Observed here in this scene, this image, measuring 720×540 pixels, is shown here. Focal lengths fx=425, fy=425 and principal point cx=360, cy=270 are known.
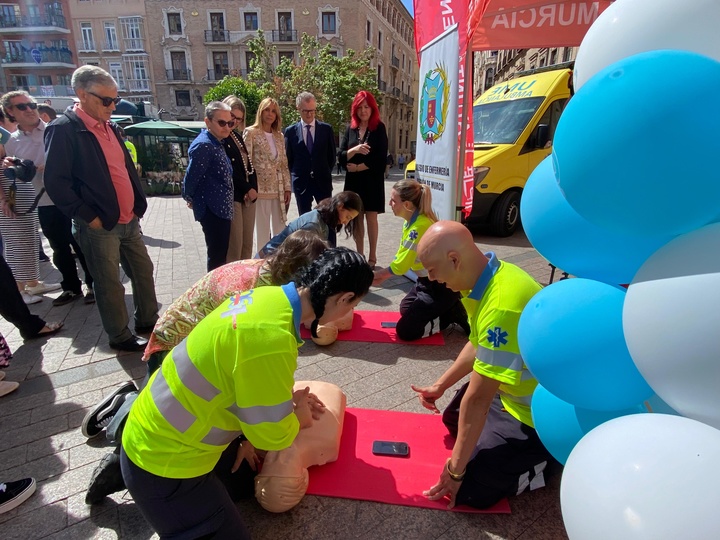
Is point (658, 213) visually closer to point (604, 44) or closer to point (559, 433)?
point (604, 44)

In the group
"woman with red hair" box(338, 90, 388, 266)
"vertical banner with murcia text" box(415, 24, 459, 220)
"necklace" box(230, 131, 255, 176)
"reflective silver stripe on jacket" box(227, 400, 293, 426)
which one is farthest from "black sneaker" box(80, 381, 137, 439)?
"woman with red hair" box(338, 90, 388, 266)

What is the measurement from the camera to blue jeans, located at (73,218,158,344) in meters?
3.15

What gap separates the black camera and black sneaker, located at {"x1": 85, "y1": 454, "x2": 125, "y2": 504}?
3.19m

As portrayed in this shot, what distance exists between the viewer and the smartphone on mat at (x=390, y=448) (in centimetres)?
227

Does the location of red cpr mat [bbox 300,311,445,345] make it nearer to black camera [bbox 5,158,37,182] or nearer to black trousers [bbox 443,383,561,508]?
black trousers [bbox 443,383,561,508]

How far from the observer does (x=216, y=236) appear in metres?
4.06

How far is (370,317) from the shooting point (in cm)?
411

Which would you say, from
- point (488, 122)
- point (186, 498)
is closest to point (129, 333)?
point (186, 498)

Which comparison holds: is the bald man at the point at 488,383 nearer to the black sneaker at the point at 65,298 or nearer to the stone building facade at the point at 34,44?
the black sneaker at the point at 65,298

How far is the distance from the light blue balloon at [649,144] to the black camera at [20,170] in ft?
14.8

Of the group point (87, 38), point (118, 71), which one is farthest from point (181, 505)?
point (87, 38)

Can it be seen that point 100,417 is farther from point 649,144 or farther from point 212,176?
point 649,144

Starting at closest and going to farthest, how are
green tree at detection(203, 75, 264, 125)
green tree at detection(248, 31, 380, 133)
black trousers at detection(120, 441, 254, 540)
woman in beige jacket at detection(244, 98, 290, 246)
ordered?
black trousers at detection(120, 441, 254, 540)
woman in beige jacket at detection(244, 98, 290, 246)
green tree at detection(248, 31, 380, 133)
green tree at detection(203, 75, 264, 125)

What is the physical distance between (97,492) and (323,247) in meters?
1.54
